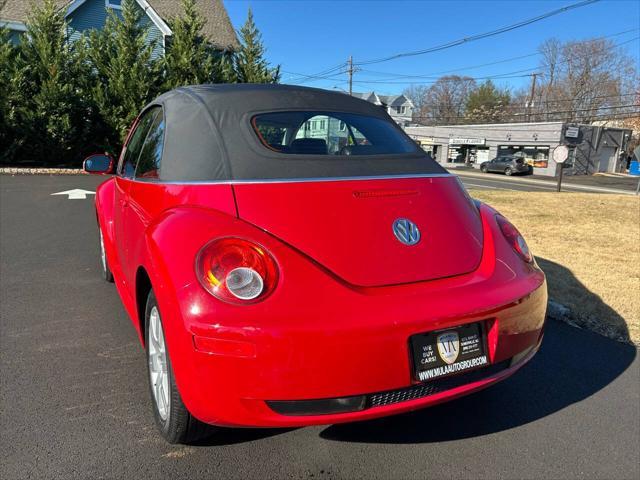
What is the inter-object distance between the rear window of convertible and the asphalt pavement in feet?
5.00

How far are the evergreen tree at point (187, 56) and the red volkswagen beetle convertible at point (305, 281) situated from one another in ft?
53.0

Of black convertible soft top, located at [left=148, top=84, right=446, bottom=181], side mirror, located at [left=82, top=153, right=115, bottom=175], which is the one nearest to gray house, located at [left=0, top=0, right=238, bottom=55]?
side mirror, located at [left=82, top=153, right=115, bottom=175]

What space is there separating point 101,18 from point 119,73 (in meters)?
7.20

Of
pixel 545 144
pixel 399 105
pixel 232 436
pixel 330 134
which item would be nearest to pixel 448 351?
pixel 232 436

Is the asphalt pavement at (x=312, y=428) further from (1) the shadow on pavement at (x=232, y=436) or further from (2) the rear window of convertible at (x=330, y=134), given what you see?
(2) the rear window of convertible at (x=330, y=134)

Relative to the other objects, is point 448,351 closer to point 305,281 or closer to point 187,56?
point 305,281

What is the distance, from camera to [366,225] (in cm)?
207

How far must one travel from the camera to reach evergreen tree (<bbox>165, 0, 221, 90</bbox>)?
1720 cm

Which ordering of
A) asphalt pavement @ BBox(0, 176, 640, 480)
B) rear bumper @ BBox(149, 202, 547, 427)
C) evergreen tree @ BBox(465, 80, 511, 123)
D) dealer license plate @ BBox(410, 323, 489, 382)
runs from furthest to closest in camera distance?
evergreen tree @ BBox(465, 80, 511, 123)
asphalt pavement @ BBox(0, 176, 640, 480)
dealer license plate @ BBox(410, 323, 489, 382)
rear bumper @ BBox(149, 202, 547, 427)

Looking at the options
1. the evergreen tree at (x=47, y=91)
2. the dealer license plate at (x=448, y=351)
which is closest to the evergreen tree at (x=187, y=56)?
the evergreen tree at (x=47, y=91)

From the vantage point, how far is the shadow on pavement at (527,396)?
7.91ft

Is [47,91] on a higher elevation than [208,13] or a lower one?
lower

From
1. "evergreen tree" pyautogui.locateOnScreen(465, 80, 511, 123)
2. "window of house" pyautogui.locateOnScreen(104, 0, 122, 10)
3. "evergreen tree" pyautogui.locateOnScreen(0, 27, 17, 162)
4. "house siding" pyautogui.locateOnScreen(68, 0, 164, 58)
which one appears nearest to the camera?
"evergreen tree" pyautogui.locateOnScreen(0, 27, 17, 162)

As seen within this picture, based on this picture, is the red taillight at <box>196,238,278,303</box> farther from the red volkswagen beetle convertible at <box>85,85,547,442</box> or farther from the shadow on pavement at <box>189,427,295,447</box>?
the shadow on pavement at <box>189,427,295,447</box>
